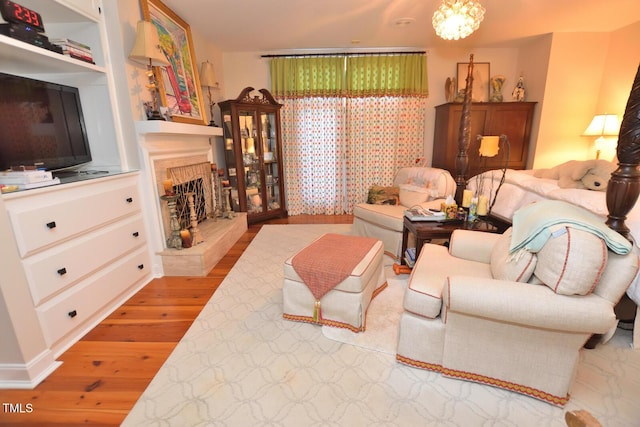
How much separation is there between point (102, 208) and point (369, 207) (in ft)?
7.77

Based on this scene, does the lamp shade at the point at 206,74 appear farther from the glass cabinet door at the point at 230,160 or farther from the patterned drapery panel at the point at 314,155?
the patterned drapery panel at the point at 314,155

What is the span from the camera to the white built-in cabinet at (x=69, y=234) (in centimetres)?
144

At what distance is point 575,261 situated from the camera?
3.77 ft

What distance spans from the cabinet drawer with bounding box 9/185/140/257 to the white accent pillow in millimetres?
2663

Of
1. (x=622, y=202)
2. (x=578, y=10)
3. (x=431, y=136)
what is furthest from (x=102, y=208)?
(x=578, y=10)

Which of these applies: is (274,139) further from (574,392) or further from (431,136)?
(574,392)

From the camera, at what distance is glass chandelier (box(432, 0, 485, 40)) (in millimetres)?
2088

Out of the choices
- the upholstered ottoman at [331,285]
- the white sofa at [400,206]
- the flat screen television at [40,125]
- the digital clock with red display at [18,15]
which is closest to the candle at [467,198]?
the white sofa at [400,206]

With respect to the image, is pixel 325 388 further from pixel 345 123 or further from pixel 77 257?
pixel 345 123

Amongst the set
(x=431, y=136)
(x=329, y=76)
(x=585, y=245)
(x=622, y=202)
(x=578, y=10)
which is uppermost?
(x=578, y=10)

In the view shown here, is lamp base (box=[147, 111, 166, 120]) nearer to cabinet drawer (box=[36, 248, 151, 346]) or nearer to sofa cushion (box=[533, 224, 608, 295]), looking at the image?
cabinet drawer (box=[36, 248, 151, 346])

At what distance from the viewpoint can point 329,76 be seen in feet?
14.2

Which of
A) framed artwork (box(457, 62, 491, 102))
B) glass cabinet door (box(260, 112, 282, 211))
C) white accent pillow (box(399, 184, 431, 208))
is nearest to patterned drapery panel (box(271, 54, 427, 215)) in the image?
glass cabinet door (box(260, 112, 282, 211))

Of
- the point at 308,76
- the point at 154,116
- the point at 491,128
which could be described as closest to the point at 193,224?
the point at 154,116
